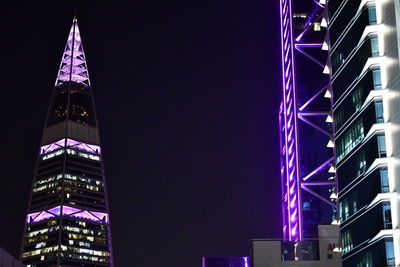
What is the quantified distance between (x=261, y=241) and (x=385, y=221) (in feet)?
213

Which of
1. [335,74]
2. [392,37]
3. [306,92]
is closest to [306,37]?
[306,92]

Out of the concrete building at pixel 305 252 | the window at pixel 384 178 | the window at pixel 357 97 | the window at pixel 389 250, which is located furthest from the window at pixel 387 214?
the concrete building at pixel 305 252

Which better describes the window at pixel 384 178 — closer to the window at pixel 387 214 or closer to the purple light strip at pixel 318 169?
the window at pixel 387 214

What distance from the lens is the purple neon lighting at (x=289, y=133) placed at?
137875mm

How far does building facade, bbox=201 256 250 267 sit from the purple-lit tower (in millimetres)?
33471

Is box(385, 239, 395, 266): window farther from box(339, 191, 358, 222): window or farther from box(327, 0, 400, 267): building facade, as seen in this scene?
box(339, 191, 358, 222): window

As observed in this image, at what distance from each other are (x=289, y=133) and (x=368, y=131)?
70564 millimetres

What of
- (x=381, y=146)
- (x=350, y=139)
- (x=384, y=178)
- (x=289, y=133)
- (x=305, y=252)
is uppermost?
(x=289, y=133)

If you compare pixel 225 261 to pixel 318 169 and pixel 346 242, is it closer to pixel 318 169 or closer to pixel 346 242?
pixel 318 169

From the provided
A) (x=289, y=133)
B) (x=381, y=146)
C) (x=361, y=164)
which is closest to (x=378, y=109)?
(x=381, y=146)

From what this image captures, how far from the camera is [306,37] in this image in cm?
14800

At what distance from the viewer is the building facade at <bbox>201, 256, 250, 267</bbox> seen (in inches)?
7192

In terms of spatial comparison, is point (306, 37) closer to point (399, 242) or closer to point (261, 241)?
point (261, 241)

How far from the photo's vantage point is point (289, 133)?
478 ft
